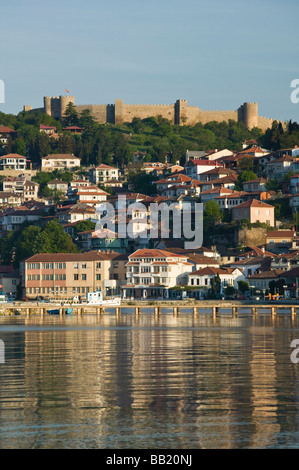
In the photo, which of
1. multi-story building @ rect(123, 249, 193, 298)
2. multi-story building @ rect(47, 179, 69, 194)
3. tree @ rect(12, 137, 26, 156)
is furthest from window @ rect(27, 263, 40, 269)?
tree @ rect(12, 137, 26, 156)

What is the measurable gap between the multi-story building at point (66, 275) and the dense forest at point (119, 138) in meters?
49.5

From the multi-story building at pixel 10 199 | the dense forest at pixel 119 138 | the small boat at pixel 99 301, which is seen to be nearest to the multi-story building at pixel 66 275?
the small boat at pixel 99 301

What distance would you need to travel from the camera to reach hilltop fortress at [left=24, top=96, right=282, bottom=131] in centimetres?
15188

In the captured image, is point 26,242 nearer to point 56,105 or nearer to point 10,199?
point 10,199

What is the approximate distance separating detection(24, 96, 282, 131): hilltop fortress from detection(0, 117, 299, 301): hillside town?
69.5 feet

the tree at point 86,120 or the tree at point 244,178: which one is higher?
the tree at point 86,120

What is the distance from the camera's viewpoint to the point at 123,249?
9881cm

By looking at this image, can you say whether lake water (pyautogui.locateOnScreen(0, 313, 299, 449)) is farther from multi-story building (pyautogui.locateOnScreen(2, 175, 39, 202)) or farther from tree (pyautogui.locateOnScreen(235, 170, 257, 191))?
multi-story building (pyautogui.locateOnScreen(2, 175, 39, 202))

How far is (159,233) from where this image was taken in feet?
331

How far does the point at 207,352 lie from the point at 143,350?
2.55 meters

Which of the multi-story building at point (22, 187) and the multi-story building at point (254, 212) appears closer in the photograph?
the multi-story building at point (254, 212)

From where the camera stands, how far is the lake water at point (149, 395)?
18375 mm

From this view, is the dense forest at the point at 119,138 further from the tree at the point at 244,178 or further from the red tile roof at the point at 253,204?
the red tile roof at the point at 253,204

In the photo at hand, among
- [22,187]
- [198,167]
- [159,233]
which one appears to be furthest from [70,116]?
[159,233]
